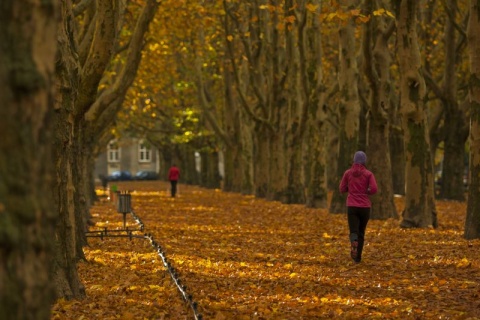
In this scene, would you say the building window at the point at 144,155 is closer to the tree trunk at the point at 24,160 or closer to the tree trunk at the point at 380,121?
the tree trunk at the point at 380,121

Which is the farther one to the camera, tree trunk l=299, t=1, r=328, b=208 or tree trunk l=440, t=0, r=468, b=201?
tree trunk l=440, t=0, r=468, b=201

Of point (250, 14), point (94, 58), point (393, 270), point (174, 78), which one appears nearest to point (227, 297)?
point (393, 270)

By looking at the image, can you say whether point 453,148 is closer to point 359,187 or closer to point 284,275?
point 359,187

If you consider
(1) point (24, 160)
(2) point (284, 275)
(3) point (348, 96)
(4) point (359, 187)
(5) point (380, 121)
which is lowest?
(2) point (284, 275)

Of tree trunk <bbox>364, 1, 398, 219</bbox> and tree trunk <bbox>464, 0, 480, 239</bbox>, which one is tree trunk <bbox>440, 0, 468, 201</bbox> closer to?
tree trunk <bbox>364, 1, 398, 219</bbox>

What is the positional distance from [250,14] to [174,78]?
1710cm

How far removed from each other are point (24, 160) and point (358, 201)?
1063 centimetres

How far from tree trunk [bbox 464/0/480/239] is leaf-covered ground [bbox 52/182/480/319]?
1.63 ft

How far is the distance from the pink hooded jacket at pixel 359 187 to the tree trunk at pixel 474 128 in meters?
3.85

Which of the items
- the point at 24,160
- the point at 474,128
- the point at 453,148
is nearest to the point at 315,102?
the point at 453,148

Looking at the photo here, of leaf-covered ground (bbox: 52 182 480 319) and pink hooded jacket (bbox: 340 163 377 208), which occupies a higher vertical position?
pink hooded jacket (bbox: 340 163 377 208)

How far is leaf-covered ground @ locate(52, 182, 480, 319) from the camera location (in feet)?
33.1

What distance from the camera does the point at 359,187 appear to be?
580 inches

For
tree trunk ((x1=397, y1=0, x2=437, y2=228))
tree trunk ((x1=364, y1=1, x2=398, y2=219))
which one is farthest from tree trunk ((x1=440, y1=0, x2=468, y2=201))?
tree trunk ((x1=397, y1=0, x2=437, y2=228))
